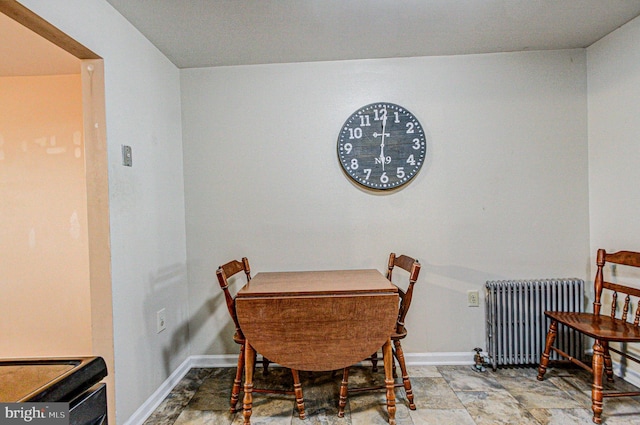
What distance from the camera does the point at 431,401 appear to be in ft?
6.20

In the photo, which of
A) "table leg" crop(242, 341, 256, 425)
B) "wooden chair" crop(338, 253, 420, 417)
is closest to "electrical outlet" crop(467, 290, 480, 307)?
"wooden chair" crop(338, 253, 420, 417)

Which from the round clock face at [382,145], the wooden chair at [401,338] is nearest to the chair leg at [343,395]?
the wooden chair at [401,338]

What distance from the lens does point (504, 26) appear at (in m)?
1.93

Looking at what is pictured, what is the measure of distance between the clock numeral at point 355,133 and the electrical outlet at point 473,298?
4.30ft

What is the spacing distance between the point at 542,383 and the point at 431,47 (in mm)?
2174

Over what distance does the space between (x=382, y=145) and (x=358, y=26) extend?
74 centimetres

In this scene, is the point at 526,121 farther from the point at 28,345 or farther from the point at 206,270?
the point at 28,345

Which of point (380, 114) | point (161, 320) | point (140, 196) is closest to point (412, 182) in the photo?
point (380, 114)

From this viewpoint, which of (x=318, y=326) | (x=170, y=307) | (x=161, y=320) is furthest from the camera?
(x=170, y=307)

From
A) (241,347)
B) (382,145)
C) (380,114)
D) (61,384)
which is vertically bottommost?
(241,347)

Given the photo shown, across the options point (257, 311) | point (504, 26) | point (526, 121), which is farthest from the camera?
point (526, 121)

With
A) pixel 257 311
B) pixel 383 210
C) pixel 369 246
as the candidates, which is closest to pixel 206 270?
pixel 257 311

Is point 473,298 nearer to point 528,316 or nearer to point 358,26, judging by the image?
point 528,316

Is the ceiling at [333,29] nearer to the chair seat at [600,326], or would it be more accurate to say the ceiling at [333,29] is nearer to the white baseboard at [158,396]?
the chair seat at [600,326]
